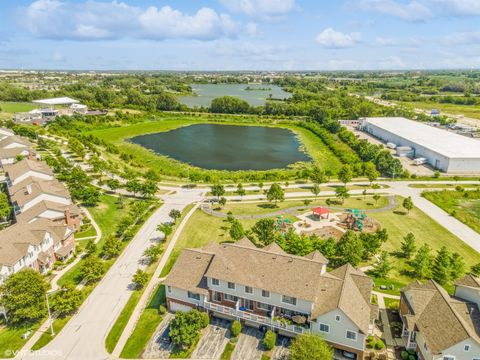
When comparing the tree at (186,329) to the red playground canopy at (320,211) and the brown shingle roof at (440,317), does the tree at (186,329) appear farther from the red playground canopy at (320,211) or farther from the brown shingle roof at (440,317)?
the red playground canopy at (320,211)

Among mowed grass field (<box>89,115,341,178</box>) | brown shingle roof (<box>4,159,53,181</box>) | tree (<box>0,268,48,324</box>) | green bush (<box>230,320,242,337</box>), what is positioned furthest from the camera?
mowed grass field (<box>89,115,341,178</box>)

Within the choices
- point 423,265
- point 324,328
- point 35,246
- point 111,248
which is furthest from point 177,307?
point 423,265

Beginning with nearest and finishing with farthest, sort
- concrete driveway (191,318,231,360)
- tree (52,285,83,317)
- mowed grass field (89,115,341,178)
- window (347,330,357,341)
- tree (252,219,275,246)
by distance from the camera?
window (347,330,357,341) < concrete driveway (191,318,231,360) < tree (52,285,83,317) < tree (252,219,275,246) < mowed grass field (89,115,341,178)

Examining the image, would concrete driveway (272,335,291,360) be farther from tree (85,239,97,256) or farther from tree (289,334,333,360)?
tree (85,239,97,256)

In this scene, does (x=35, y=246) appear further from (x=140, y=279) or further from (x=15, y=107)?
(x=15, y=107)

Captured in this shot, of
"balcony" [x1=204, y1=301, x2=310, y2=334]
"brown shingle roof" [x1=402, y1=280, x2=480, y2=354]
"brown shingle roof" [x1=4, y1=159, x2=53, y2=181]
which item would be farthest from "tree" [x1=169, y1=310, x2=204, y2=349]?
"brown shingle roof" [x1=4, y1=159, x2=53, y2=181]

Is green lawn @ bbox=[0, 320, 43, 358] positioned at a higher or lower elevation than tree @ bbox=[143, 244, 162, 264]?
lower

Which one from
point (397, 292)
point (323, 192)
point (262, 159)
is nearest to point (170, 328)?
point (397, 292)

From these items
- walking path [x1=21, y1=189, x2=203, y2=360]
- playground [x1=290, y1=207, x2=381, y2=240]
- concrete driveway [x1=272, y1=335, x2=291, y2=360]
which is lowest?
walking path [x1=21, y1=189, x2=203, y2=360]
